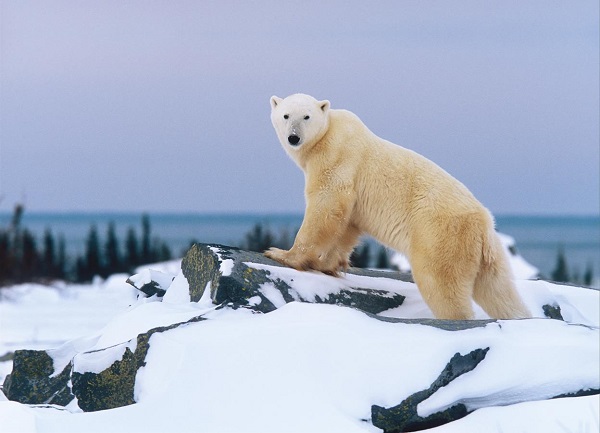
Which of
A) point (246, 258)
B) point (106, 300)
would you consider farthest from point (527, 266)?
point (246, 258)

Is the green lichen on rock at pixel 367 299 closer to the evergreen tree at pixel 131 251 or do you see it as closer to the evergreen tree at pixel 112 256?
the evergreen tree at pixel 112 256

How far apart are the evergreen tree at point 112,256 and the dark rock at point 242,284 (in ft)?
31.3

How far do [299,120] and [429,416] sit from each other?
214 centimetres

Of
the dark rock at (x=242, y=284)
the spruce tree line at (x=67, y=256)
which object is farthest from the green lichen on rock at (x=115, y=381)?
the spruce tree line at (x=67, y=256)

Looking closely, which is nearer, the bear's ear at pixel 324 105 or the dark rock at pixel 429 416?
the dark rock at pixel 429 416

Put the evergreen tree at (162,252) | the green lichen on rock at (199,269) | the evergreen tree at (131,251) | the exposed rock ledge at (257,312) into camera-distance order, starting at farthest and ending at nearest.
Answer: the evergreen tree at (162,252), the evergreen tree at (131,251), the green lichen on rock at (199,269), the exposed rock ledge at (257,312)

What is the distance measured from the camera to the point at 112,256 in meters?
14.3

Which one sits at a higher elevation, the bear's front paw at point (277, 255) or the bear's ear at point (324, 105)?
the bear's ear at point (324, 105)

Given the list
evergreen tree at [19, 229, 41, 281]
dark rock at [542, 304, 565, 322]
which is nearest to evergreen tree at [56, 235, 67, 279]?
evergreen tree at [19, 229, 41, 281]

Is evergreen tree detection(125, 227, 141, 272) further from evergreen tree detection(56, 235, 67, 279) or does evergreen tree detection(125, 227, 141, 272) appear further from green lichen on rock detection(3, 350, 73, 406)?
green lichen on rock detection(3, 350, 73, 406)

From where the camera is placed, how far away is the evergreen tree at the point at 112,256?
46.4 feet

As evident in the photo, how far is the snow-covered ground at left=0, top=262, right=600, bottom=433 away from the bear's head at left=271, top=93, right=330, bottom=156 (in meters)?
1.33

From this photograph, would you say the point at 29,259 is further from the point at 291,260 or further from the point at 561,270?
the point at 561,270

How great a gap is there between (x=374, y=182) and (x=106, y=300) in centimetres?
708
